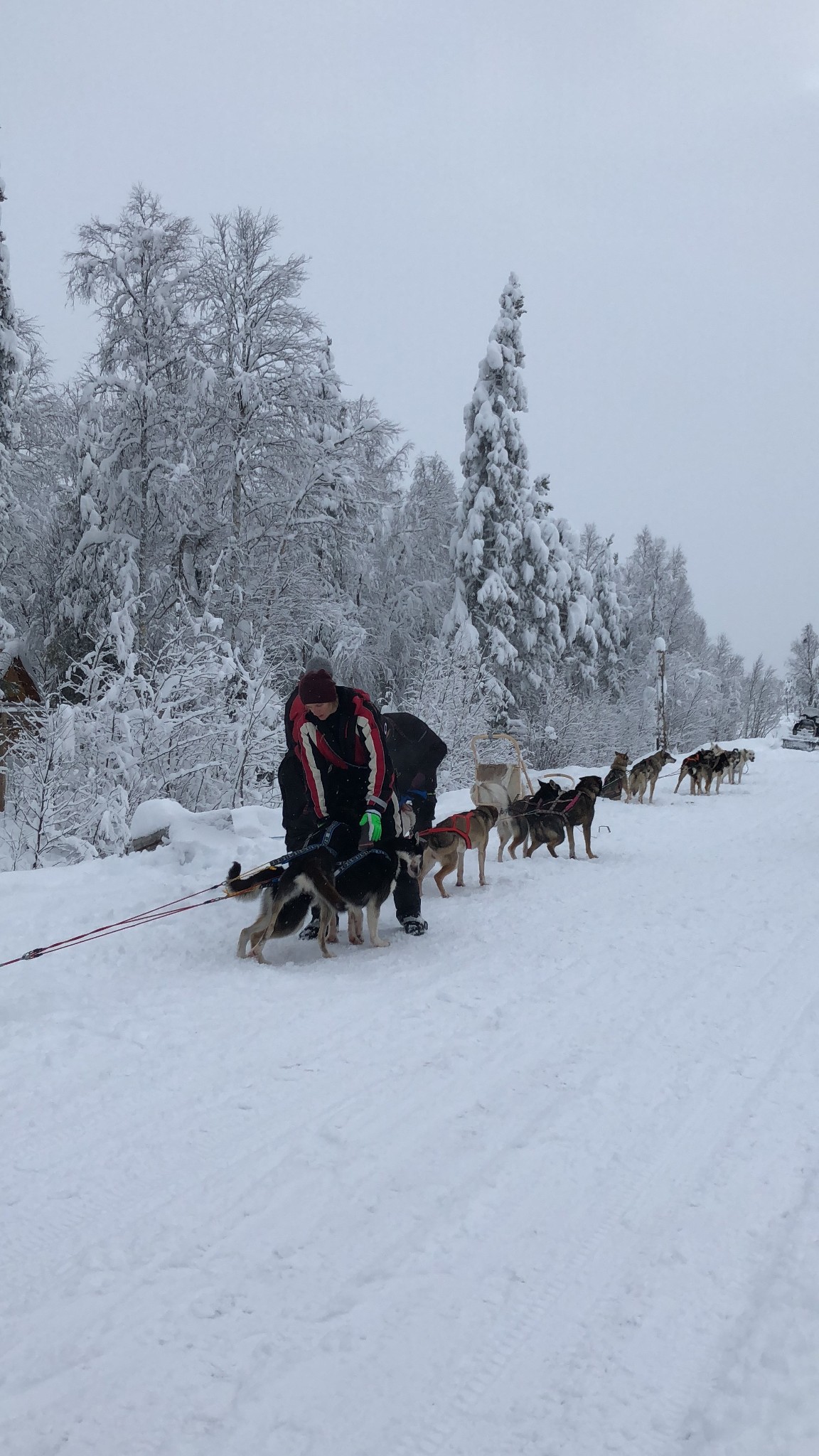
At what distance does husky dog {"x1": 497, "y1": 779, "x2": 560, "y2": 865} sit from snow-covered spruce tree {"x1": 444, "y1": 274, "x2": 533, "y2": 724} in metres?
14.4

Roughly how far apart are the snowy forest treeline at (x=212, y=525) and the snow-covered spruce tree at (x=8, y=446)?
65 mm

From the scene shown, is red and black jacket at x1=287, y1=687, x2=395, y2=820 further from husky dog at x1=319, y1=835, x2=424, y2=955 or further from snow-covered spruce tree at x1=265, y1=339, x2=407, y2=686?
snow-covered spruce tree at x1=265, y1=339, x2=407, y2=686

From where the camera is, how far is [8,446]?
18734 millimetres

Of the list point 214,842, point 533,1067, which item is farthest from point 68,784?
point 533,1067

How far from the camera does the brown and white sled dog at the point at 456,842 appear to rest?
6.90 metres

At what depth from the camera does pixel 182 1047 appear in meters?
3.87

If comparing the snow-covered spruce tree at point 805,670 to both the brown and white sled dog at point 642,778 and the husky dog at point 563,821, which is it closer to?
the brown and white sled dog at point 642,778

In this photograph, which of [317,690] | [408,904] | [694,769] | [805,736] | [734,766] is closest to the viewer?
[317,690]

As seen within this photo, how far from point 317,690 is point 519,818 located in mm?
3826

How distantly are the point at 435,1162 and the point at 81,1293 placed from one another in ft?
3.85

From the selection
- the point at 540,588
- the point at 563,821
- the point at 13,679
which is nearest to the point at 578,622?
the point at 540,588

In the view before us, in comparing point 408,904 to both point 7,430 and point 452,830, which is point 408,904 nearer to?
point 452,830

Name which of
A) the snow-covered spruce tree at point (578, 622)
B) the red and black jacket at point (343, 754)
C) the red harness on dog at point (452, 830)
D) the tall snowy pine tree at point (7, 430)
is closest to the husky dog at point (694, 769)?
the red harness on dog at point (452, 830)

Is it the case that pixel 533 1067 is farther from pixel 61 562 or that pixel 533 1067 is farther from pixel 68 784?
pixel 61 562
